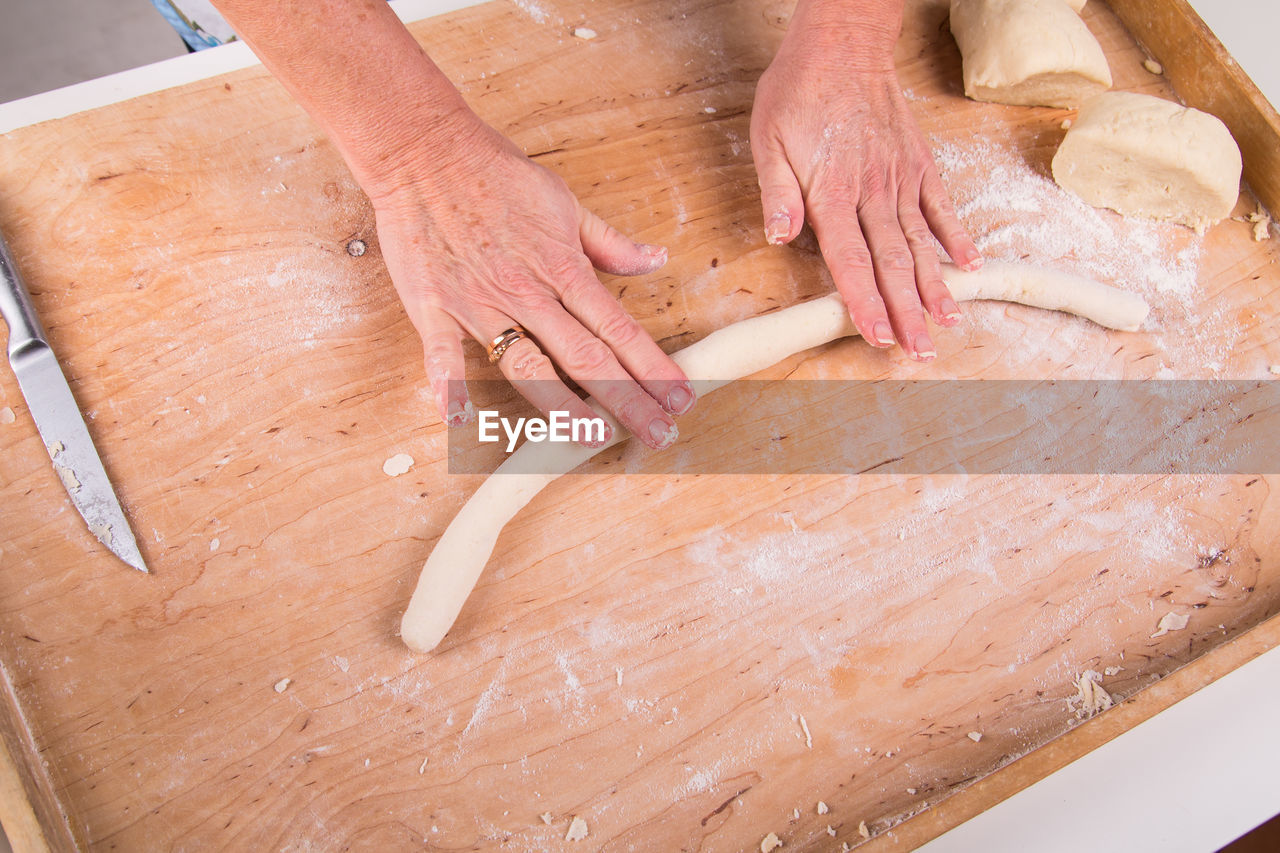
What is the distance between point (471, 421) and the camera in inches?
69.2

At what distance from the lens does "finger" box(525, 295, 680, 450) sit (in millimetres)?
1618

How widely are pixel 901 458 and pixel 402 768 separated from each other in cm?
118

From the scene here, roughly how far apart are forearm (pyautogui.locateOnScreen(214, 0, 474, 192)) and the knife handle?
0.69 m

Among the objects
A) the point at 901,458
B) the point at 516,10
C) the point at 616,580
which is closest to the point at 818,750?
the point at 616,580

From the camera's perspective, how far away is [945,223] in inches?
72.9

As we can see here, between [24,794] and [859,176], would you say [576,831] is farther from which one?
[859,176]

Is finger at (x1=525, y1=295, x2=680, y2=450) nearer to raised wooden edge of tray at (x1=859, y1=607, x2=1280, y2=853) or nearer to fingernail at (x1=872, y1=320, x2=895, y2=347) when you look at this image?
fingernail at (x1=872, y1=320, x2=895, y2=347)

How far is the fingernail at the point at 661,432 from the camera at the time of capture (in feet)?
5.28

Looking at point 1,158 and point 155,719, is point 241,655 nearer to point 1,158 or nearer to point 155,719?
point 155,719

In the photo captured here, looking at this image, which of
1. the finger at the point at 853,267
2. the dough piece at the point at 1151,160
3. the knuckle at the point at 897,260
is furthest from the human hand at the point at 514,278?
the dough piece at the point at 1151,160

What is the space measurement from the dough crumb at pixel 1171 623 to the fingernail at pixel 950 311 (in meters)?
0.75

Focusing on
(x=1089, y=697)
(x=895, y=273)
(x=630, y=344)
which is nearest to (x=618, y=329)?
(x=630, y=344)

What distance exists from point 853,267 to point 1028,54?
73 centimetres

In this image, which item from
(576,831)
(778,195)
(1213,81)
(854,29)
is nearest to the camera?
(576,831)
